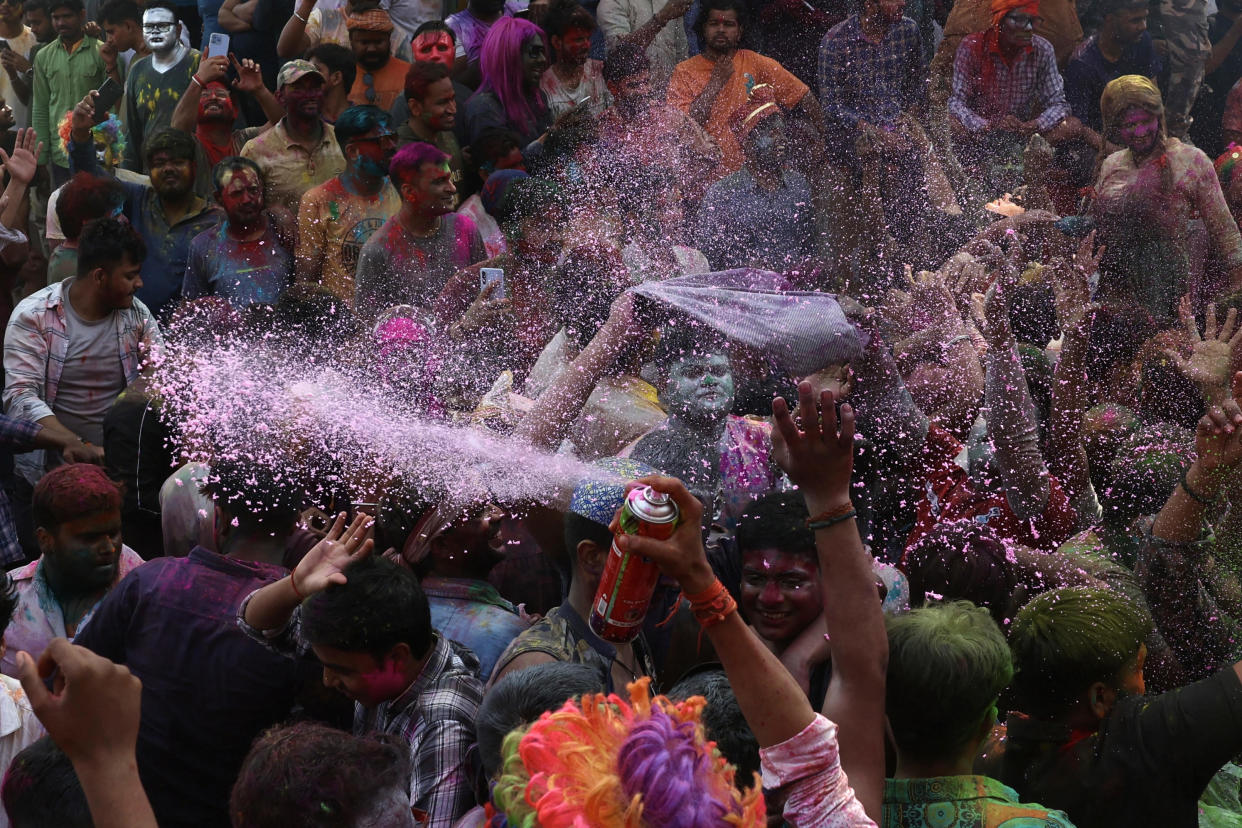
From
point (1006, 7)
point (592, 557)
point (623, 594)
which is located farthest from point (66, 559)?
point (1006, 7)

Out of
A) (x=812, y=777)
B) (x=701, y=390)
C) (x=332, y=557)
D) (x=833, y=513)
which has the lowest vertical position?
(x=701, y=390)

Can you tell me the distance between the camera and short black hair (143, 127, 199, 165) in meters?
6.27

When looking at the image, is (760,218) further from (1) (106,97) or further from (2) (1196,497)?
(1) (106,97)

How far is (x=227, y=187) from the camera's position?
19.2 feet

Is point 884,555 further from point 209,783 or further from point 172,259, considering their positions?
point 172,259

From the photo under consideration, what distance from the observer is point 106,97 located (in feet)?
25.3

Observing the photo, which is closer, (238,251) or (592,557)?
(592,557)

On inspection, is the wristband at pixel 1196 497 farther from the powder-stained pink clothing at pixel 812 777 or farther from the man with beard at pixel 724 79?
the man with beard at pixel 724 79

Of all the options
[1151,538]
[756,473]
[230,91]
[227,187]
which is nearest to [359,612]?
[756,473]

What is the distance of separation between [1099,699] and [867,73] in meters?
4.73

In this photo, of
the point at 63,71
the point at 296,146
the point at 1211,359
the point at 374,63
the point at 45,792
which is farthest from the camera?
the point at 63,71

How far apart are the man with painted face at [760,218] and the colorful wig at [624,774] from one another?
4.31 m

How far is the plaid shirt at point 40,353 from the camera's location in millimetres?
4914

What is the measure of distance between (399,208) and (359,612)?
380 centimetres
